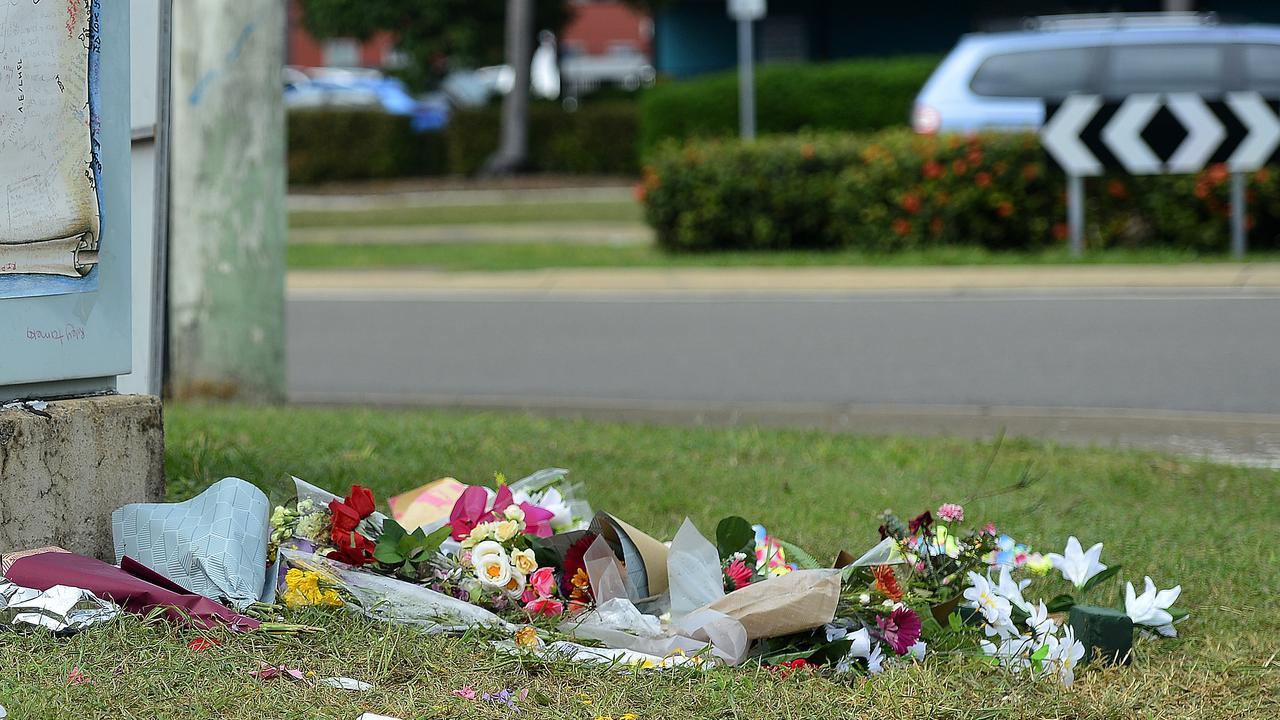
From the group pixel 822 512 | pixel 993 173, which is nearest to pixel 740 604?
pixel 822 512

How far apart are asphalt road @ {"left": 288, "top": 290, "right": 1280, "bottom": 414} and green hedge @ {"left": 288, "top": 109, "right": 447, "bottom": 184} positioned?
1421 cm

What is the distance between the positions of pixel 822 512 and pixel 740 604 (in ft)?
4.81

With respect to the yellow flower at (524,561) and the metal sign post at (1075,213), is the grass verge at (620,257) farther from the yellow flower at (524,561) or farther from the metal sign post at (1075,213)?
the yellow flower at (524,561)

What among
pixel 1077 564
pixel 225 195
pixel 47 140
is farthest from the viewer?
pixel 225 195

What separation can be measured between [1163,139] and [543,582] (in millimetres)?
9000

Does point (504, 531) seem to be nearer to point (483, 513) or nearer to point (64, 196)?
point (483, 513)

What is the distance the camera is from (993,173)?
39.1 ft

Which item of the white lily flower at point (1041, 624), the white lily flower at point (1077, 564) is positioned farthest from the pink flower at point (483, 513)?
the white lily flower at point (1077, 564)

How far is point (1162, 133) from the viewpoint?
11.4 meters

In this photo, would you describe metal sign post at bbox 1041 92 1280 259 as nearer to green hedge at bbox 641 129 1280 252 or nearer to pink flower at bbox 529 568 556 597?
green hedge at bbox 641 129 1280 252

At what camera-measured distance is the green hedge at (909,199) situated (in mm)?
11695

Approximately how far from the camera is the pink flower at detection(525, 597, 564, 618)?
11.6 feet

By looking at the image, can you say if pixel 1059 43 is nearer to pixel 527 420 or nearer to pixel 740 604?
pixel 527 420

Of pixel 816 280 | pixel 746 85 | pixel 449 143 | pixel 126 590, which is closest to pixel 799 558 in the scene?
pixel 126 590
